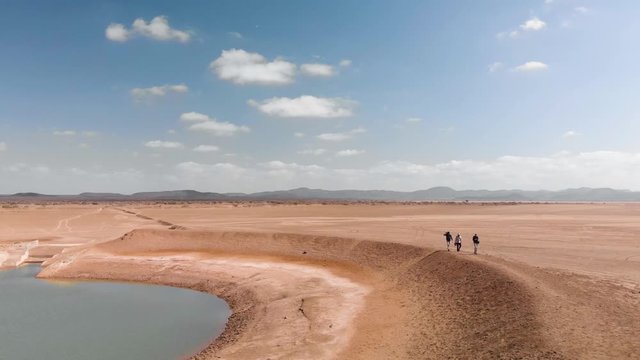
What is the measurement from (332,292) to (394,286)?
510 cm

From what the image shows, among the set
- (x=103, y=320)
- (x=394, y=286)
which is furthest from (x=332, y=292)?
(x=103, y=320)

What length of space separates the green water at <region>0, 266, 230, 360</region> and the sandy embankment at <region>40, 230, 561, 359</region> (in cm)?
192

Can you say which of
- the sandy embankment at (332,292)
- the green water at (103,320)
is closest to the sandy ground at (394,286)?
the sandy embankment at (332,292)

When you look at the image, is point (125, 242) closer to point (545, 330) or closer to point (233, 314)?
point (233, 314)

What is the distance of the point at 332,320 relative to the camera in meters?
25.9

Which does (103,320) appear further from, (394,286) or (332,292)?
(394,286)

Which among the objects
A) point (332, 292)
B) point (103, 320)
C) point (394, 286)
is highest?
point (394, 286)

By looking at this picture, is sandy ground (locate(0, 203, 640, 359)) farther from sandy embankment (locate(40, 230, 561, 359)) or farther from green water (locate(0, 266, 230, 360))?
green water (locate(0, 266, 230, 360))

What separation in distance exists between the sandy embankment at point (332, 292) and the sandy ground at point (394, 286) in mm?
116

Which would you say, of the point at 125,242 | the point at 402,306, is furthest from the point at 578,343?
the point at 125,242

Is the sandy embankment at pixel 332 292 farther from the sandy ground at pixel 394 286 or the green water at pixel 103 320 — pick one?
the green water at pixel 103 320

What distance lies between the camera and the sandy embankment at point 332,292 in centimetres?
2131

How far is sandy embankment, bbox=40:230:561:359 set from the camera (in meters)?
21.3

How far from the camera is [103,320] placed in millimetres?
31156
